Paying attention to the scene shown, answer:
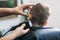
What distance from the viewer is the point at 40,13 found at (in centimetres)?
156

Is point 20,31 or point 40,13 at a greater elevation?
point 40,13

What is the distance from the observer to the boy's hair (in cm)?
155

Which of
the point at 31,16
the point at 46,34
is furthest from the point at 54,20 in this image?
the point at 46,34

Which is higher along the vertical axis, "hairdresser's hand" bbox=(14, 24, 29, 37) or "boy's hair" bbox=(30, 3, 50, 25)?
"boy's hair" bbox=(30, 3, 50, 25)

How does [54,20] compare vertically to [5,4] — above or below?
below

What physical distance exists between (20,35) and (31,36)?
10cm

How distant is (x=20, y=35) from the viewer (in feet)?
4.64

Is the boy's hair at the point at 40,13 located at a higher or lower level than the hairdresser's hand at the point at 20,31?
higher

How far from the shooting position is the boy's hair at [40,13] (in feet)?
5.09

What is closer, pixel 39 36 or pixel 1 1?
pixel 39 36

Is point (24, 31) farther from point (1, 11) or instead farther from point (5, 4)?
point (5, 4)

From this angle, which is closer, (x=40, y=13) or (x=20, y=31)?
(x=20, y=31)

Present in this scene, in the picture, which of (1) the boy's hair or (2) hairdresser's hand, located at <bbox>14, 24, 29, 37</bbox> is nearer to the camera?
(2) hairdresser's hand, located at <bbox>14, 24, 29, 37</bbox>

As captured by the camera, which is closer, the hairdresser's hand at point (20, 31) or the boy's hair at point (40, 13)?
the hairdresser's hand at point (20, 31)
